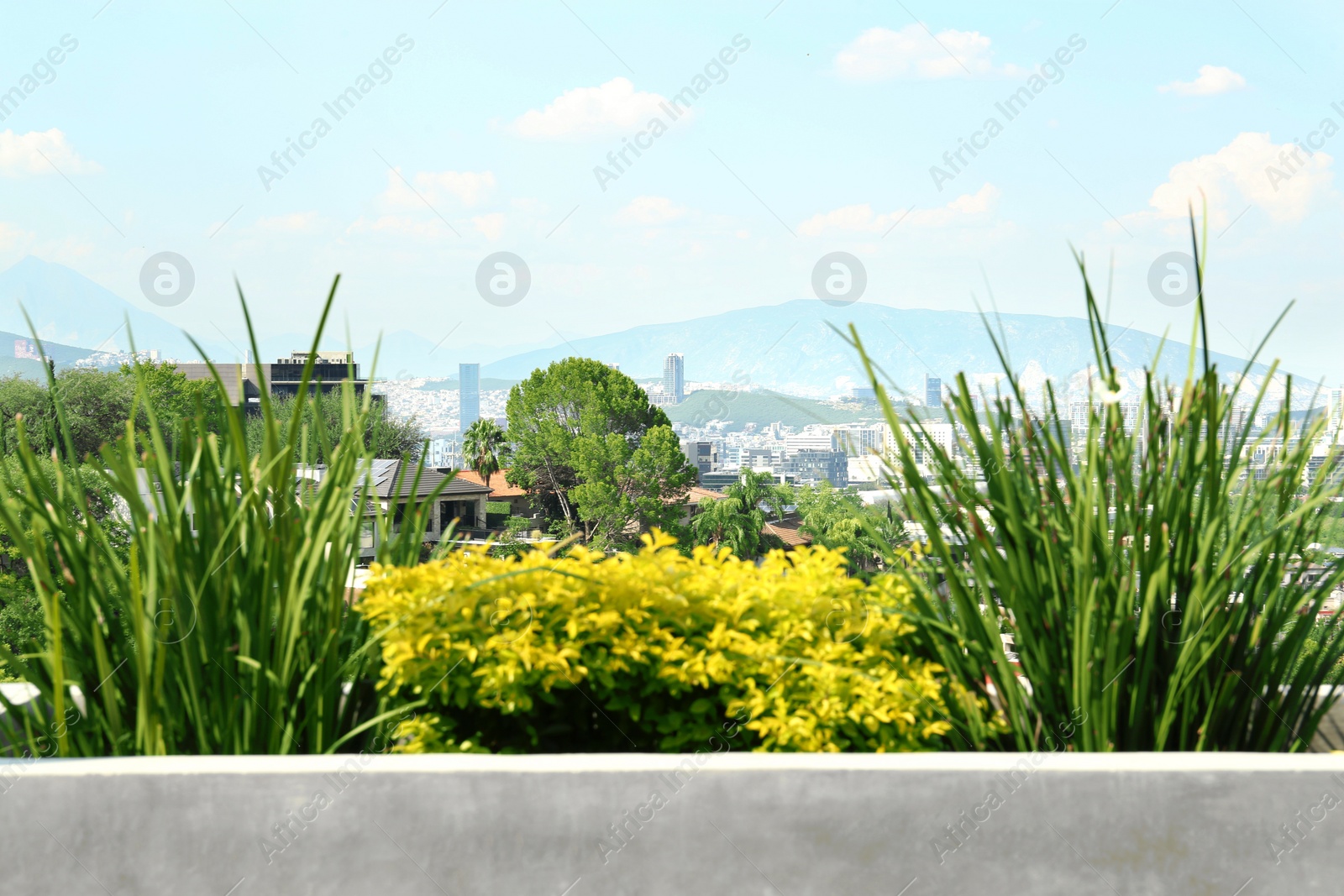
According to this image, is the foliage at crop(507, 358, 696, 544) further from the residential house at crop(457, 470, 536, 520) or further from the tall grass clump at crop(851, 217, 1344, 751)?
the tall grass clump at crop(851, 217, 1344, 751)

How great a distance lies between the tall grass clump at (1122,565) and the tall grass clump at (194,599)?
1.16m

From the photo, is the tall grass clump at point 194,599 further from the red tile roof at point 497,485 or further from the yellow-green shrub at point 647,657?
the red tile roof at point 497,485

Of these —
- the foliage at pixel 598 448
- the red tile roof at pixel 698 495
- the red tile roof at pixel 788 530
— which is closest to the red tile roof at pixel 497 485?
Answer: the foliage at pixel 598 448

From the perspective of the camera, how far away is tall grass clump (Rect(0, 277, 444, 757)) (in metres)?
1.74

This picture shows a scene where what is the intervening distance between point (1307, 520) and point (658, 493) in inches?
1631

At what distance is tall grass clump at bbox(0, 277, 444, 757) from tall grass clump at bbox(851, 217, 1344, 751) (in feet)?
3.80

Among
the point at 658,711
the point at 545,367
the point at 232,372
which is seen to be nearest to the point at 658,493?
the point at 545,367

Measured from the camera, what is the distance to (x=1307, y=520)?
1.87 m

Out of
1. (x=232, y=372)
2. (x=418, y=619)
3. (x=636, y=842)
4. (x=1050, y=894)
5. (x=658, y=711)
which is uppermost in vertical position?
(x=232, y=372)

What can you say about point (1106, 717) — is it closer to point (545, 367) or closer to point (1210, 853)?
point (1210, 853)

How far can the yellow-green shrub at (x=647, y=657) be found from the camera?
179 cm

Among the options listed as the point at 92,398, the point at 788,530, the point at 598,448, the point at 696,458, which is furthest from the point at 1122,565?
the point at 788,530

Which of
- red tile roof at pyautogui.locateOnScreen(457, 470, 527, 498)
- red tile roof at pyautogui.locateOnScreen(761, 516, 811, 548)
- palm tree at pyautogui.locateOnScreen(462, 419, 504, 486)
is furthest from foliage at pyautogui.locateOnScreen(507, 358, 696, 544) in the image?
red tile roof at pyautogui.locateOnScreen(761, 516, 811, 548)

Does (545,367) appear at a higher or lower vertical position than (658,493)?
higher
